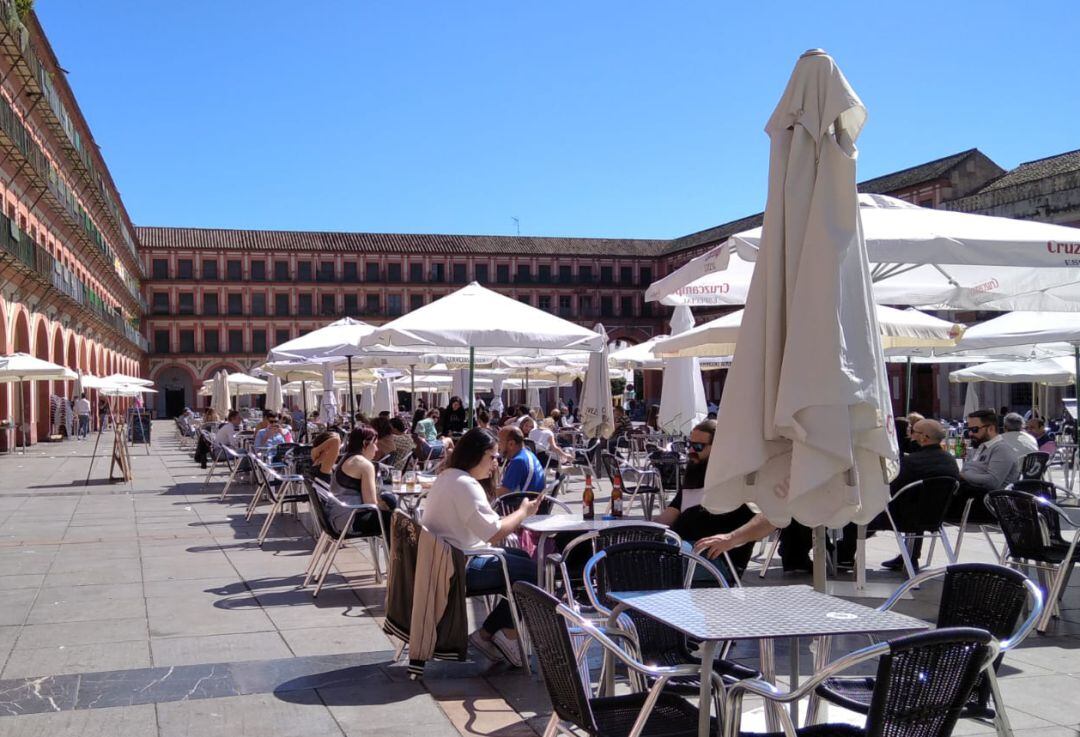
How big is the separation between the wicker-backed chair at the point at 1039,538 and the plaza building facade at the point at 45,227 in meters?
22.1

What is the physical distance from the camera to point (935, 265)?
6.64 meters

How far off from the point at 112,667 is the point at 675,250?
213 feet

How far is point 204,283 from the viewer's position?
65.1 meters

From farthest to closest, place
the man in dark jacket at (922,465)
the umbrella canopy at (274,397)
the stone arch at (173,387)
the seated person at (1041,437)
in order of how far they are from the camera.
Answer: the stone arch at (173,387), the umbrella canopy at (274,397), the seated person at (1041,437), the man in dark jacket at (922,465)

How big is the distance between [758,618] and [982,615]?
0.88 meters

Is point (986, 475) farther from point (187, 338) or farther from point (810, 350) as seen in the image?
point (187, 338)

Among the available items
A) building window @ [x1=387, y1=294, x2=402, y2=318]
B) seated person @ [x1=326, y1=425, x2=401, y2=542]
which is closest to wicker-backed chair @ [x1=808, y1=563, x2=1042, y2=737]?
seated person @ [x1=326, y1=425, x2=401, y2=542]

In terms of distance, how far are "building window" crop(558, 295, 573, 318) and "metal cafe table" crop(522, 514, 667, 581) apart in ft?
207

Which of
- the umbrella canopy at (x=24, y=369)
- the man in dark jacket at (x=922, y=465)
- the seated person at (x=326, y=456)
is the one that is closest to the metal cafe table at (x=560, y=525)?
the man in dark jacket at (x=922, y=465)

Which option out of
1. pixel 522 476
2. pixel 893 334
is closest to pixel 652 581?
pixel 522 476

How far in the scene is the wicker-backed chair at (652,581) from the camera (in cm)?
368

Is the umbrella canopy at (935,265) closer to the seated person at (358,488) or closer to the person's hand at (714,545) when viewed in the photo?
the person's hand at (714,545)

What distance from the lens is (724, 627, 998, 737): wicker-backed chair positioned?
8.18ft

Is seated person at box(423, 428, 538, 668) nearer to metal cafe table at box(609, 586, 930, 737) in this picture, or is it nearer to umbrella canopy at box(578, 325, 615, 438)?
metal cafe table at box(609, 586, 930, 737)
